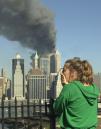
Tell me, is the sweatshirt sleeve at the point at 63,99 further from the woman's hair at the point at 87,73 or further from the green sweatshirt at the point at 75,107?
the woman's hair at the point at 87,73

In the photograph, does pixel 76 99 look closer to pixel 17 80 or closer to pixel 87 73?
pixel 87 73

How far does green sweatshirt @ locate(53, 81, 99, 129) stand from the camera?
3.45 meters

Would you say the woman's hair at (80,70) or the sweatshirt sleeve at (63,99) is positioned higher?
the woman's hair at (80,70)

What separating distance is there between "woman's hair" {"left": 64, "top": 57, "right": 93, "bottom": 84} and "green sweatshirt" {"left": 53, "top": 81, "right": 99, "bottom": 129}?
6 cm

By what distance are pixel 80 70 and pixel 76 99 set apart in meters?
0.25

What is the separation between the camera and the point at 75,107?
3490 mm

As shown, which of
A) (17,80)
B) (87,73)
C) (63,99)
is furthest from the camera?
(17,80)

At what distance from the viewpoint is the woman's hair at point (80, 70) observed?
3.52 m

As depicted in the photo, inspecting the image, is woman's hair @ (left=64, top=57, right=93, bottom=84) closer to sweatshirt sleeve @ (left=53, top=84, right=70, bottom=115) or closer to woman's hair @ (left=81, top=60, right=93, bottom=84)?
woman's hair @ (left=81, top=60, right=93, bottom=84)

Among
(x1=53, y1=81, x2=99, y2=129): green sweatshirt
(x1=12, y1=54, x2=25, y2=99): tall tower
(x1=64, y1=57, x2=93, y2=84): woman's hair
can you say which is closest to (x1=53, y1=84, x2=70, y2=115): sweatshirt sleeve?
(x1=53, y1=81, x2=99, y2=129): green sweatshirt

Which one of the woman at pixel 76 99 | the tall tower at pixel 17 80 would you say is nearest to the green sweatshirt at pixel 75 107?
the woman at pixel 76 99

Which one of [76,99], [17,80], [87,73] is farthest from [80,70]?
[17,80]

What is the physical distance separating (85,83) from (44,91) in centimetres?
13273

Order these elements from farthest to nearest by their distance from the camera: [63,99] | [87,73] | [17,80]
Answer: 1. [17,80]
2. [87,73]
3. [63,99]
